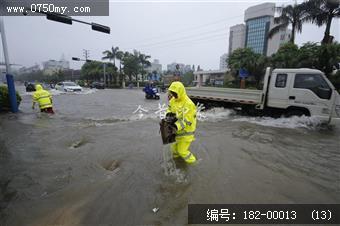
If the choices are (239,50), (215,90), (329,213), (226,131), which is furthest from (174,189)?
(239,50)

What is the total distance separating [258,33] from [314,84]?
168ft

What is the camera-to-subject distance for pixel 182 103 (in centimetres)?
342

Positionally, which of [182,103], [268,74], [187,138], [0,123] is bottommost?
[0,123]

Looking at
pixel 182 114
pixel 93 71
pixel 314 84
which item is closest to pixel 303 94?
pixel 314 84

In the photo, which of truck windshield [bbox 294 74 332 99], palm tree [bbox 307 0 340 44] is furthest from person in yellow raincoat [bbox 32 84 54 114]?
palm tree [bbox 307 0 340 44]

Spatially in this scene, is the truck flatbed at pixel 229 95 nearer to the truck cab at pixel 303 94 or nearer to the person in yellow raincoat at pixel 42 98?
the truck cab at pixel 303 94

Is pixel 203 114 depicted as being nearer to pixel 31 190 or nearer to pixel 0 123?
pixel 31 190

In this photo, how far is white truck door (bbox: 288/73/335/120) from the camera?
6.74m

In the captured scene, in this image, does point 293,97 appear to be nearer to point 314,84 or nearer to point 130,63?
point 314,84

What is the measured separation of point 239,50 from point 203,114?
61.3ft

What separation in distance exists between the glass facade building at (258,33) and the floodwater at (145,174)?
4993 cm

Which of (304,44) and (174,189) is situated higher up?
(304,44)

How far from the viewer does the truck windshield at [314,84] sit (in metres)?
6.74

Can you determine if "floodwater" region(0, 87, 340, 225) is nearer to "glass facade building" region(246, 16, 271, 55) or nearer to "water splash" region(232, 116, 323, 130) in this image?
"water splash" region(232, 116, 323, 130)
